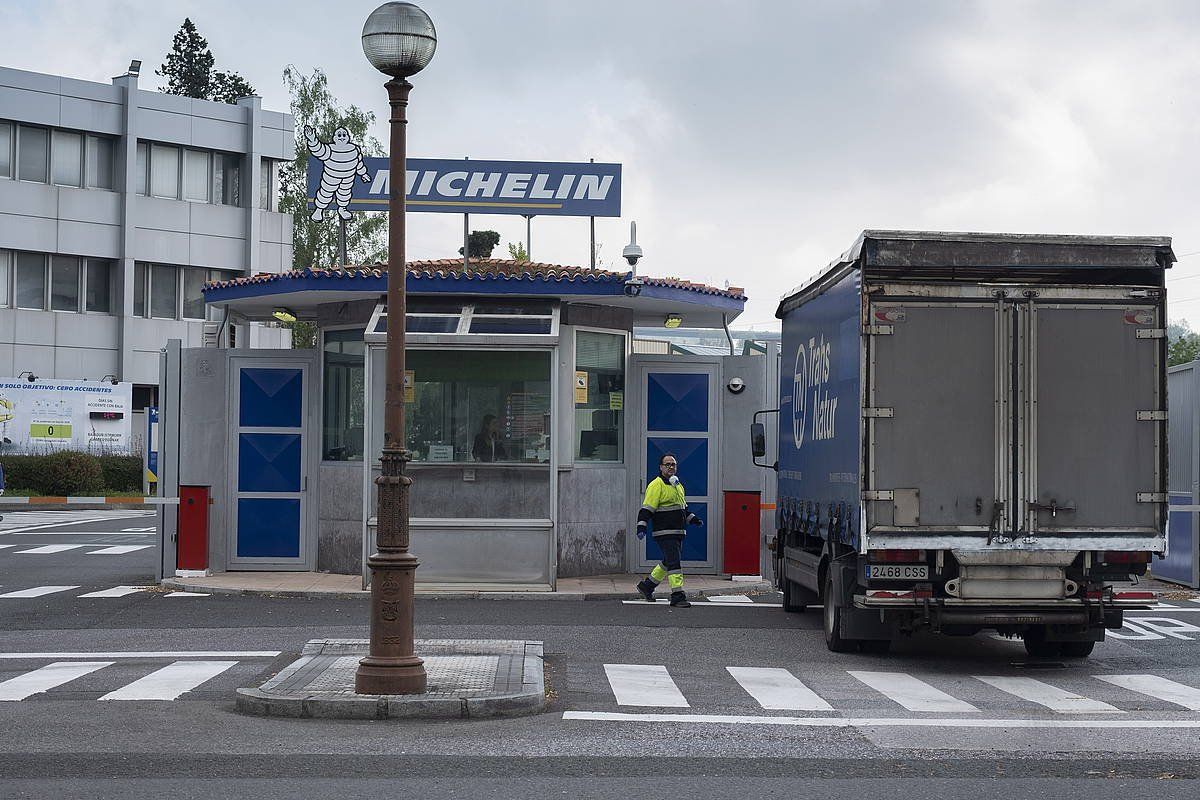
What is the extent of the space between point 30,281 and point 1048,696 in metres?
41.1

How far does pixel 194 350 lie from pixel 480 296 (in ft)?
13.3

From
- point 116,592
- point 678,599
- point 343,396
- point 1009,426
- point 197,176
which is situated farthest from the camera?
point 197,176

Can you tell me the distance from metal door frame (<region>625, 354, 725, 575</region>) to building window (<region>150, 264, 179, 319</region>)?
104ft

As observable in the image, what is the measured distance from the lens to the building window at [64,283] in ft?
153

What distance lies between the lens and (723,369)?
66.4 ft

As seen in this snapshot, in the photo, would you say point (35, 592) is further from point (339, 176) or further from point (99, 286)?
point (99, 286)

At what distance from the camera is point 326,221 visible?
170ft

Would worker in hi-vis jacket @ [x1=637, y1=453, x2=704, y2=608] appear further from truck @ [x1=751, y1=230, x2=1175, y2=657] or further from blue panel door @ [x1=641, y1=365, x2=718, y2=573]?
truck @ [x1=751, y1=230, x2=1175, y2=657]

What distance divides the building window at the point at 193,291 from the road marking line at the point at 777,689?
39.8m

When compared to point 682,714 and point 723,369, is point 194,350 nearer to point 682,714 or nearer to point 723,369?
point 723,369

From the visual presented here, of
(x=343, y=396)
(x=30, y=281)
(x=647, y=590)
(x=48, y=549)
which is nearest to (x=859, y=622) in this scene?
(x=647, y=590)

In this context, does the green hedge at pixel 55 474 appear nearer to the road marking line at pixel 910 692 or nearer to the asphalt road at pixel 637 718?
the asphalt road at pixel 637 718

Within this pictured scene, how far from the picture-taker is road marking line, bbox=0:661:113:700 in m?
10.7

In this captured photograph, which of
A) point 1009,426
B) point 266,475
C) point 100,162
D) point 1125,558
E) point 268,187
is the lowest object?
point 1125,558
